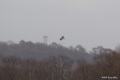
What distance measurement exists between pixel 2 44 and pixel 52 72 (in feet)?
182

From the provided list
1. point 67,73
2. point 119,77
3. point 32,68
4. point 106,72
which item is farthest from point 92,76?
point 32,68

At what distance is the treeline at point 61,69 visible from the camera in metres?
30.6

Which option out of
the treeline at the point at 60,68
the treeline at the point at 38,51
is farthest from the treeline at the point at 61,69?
A: the treeline at the point at 38,51

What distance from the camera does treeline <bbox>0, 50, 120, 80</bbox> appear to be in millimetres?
30595

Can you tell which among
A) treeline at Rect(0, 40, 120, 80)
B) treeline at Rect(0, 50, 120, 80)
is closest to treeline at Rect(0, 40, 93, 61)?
treeline at Rect(0, 40, 120, 80)

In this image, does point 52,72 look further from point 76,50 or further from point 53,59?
point 76,50

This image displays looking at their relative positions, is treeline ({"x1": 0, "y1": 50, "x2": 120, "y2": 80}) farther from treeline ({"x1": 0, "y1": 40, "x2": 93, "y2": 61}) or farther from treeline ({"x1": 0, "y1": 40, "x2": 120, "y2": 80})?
treeline ({"x1": 0, "y1": 40, "x2": 93, "y2": 61})

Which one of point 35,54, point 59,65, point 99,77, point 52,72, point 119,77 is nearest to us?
point 119,77

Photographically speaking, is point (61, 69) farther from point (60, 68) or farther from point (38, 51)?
point (38, 51)

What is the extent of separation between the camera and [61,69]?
49.0m

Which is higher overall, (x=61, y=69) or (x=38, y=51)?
(x=38, y=51)

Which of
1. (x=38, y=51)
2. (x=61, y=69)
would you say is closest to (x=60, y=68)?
(x=61, y=69)

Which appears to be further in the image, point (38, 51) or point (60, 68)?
point (38, 51)

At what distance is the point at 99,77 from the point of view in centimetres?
3161
